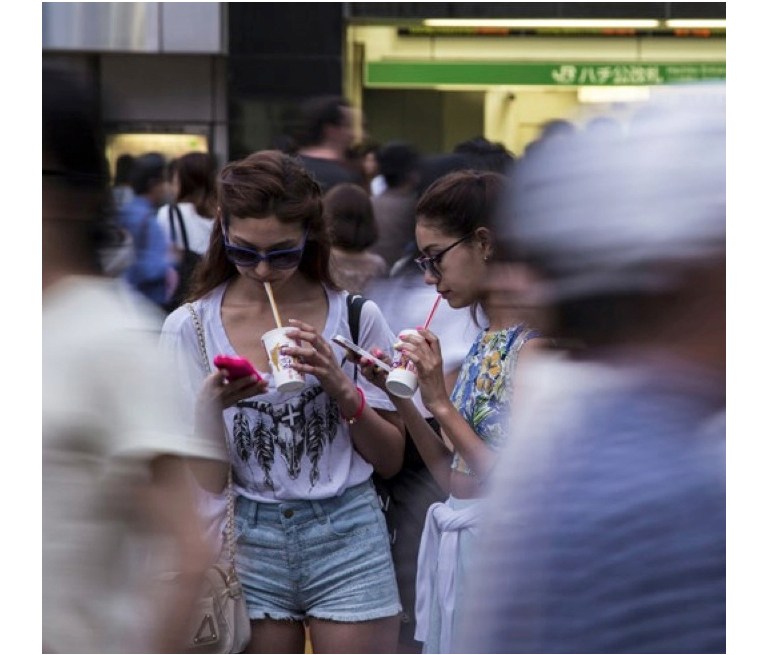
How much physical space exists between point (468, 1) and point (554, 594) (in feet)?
42.1

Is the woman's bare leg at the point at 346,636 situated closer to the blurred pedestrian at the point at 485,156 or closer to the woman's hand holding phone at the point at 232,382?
the woman's hand holding phone at the point at 232,382

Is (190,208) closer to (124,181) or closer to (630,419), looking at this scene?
(124,181)

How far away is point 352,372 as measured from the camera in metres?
3.30

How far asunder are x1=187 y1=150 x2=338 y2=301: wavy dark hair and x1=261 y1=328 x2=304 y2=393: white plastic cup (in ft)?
1.02

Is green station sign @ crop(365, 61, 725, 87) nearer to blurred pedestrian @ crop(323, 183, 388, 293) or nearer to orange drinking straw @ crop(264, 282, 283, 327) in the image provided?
blurred pedestrian @ crop(323, 183, 388, 293)

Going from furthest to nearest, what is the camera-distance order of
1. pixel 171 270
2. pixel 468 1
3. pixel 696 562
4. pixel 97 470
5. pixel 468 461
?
pixel 468 1 → pixel 171 270 → pixel 468 461 → pixel 97 470 → pixel 696 562

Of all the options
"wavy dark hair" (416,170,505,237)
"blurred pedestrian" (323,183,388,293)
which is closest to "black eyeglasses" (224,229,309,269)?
"wavy dark hair" (416,170,505,237)

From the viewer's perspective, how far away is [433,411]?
3.13 m

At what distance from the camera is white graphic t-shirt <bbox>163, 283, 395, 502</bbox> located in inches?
124

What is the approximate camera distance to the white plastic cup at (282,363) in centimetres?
307

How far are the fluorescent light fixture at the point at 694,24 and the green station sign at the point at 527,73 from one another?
39 cm

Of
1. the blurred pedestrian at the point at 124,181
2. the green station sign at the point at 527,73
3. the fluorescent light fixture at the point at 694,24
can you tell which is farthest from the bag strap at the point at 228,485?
the fluorescent light fixture at the point at 694,24

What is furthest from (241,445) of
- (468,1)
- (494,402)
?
(468,1)

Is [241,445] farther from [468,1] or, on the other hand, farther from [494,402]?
[468,1]
